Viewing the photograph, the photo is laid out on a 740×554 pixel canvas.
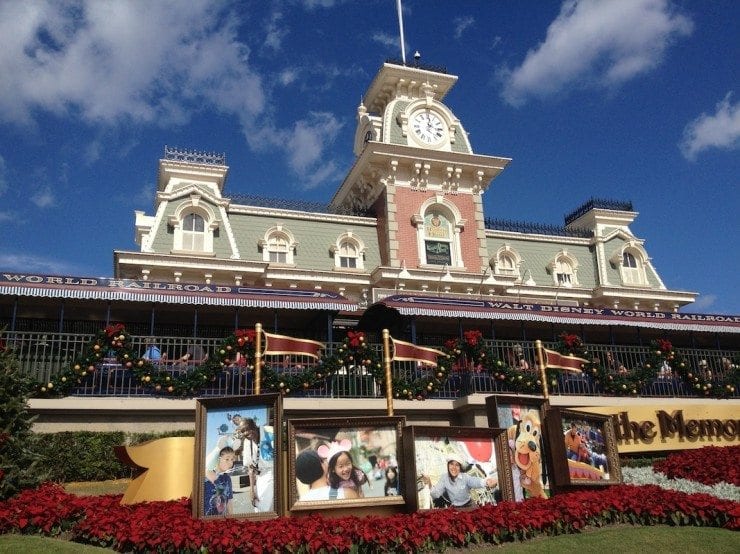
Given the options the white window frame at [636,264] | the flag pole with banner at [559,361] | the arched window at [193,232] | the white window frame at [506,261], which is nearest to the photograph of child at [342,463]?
the flag pole with banner at [559,361]

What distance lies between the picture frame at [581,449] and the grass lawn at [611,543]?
1446 mm

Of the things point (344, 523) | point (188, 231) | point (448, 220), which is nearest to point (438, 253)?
point (448, 220)

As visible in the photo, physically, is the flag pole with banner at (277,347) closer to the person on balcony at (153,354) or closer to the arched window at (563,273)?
the person on balcony at (153,354)

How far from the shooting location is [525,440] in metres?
A: 11.5

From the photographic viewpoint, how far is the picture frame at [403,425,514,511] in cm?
1011

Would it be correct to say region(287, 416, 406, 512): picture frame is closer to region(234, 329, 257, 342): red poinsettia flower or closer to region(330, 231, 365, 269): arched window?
region(234, 329, 257, 342): red poinsettia flower

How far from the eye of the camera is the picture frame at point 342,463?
9727 millimetres

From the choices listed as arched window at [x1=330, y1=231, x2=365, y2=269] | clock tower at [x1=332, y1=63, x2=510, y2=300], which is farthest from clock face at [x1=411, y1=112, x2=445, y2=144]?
arched window at [x1=330, y1=231, x2=365, y2=269]

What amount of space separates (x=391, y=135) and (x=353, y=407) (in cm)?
1948

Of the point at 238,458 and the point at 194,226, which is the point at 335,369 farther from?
the point at 194,226

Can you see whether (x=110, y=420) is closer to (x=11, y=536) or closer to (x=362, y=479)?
(x=11, y=536)

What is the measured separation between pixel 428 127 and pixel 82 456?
81.1 feet

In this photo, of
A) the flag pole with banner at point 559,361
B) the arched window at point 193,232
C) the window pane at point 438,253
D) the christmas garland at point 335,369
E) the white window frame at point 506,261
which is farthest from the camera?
the white window frame at point 506,261

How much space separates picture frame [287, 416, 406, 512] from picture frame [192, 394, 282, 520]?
0.28 m
